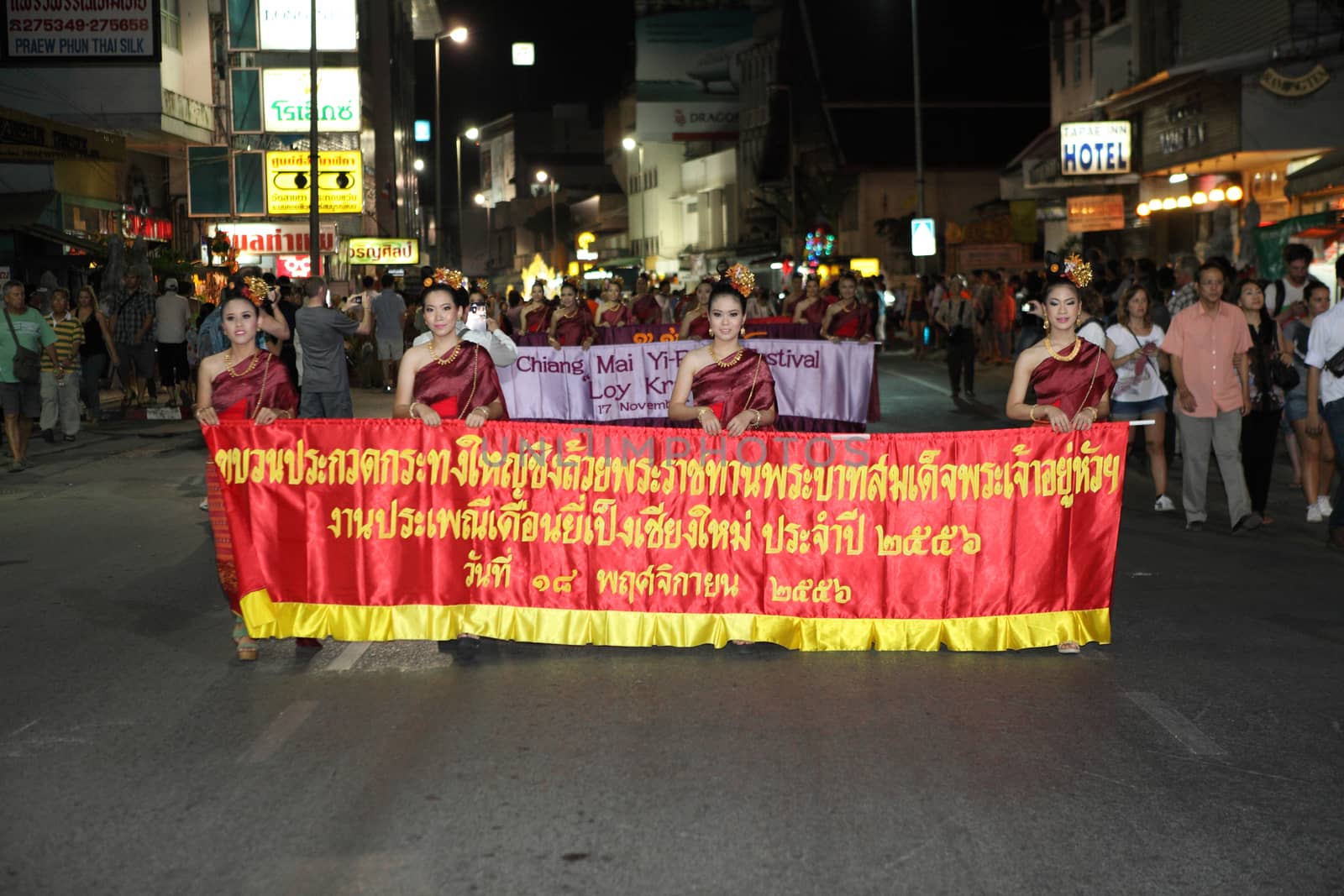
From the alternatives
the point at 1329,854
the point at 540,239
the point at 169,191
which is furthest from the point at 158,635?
the point at 540,239

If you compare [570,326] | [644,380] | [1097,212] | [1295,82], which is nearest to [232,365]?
[644,380]

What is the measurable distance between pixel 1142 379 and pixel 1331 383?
2.14 metres

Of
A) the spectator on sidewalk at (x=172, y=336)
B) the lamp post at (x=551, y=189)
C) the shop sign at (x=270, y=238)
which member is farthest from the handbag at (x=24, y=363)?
the lamp post at (x=551, y=189)

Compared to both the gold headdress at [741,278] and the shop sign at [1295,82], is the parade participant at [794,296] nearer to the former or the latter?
the gold headdress at [741,278]

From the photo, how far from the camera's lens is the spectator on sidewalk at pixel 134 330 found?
78.0 ft

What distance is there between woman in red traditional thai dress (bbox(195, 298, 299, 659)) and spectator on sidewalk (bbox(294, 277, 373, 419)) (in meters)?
5.54

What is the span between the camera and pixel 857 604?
26.2ft

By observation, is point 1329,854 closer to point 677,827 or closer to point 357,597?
point 677,827

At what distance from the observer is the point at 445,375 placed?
8.20 metres

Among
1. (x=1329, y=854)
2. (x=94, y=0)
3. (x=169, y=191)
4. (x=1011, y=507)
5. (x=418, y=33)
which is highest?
(x=418, y=33)

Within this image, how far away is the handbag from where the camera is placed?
56.1 ft

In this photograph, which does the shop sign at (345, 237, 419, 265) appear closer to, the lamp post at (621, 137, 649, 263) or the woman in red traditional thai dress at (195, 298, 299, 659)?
the woman in red traditional thai dress at (195, 298, 299, 659)

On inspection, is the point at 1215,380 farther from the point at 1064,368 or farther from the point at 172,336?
the point at 172,336

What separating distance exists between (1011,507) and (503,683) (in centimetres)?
251
